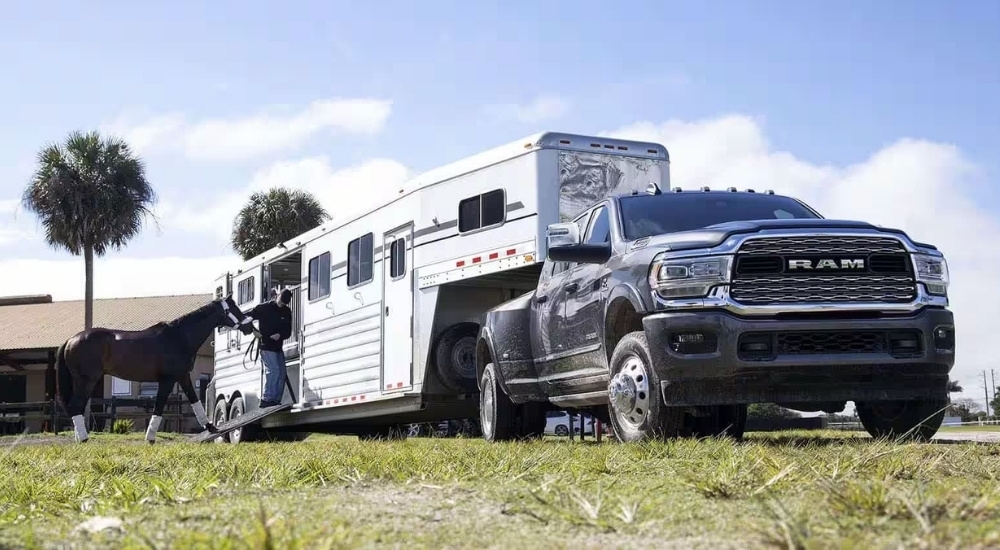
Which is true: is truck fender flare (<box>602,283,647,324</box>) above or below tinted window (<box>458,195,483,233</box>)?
below

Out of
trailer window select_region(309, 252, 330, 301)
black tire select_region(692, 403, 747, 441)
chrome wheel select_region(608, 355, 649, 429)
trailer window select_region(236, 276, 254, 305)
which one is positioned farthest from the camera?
trailer window select_region(236, 276, 254, 305)

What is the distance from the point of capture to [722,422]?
27.0 feet

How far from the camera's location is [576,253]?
8562 mm

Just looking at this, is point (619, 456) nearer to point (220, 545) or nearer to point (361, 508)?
point (361, 508)

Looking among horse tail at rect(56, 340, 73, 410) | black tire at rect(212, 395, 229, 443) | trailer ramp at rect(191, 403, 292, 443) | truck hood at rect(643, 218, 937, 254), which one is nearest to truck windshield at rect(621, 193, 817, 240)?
truck hood at rect(643, 218, 937, 254)

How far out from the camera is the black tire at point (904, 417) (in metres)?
8.36

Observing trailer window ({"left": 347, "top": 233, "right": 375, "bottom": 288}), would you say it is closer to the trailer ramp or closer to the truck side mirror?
the trailer ramp

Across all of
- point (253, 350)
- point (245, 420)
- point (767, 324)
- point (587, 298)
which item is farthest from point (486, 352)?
point (253, 350)

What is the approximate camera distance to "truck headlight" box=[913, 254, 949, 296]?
7.88 metres

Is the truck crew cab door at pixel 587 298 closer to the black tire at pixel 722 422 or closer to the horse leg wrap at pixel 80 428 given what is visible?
the black tire at pixel 722 422

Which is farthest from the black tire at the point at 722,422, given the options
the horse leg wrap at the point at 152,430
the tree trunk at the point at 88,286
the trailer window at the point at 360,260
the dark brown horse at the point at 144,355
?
the tree trunk at the point at 88,286

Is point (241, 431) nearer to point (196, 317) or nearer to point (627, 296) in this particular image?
point (196, 317)

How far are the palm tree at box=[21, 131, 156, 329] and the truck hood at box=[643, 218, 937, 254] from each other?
116 feet

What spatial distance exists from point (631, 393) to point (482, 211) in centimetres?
459
